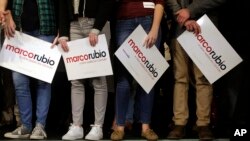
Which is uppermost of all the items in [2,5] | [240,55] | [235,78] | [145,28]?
[2,5]

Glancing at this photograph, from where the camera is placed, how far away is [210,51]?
103 inches

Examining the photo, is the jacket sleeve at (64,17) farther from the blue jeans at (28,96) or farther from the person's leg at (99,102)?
the person's leg at (99,102)

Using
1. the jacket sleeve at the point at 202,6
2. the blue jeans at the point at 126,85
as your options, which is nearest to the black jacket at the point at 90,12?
the blue jeans at the point at 126,85

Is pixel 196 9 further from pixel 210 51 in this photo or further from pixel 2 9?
pixel 2 9

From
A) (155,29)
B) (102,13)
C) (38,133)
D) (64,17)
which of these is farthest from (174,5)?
(38,133)

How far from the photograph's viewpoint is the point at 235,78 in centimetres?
287

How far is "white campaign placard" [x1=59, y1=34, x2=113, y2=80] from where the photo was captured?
8.45 ft

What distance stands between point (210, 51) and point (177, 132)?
1.97 ft

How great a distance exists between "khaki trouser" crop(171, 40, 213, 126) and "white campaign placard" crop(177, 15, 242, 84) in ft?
0.23

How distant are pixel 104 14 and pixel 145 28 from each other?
0.29 m

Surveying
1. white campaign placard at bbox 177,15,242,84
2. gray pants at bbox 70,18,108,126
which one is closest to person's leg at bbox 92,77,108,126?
gray pants at bbox 70,18,108,126

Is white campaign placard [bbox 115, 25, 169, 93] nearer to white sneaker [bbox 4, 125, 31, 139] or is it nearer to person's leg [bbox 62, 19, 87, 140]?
person's leg [bbox 62, 19, 87, 140]

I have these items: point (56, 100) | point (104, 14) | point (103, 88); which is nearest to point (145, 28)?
point (104, 14)

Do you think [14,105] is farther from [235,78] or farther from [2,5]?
[235,78]
